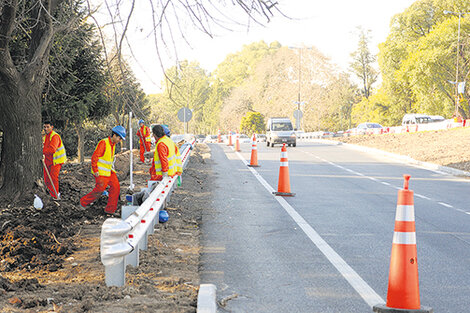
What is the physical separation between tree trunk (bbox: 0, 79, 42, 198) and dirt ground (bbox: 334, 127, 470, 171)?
16013mm

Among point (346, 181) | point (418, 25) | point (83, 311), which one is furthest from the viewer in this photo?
point (418, 25)

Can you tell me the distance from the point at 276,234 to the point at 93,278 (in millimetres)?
3795

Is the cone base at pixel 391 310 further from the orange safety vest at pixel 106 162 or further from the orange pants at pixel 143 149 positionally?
the orange pants at pixel 143 149

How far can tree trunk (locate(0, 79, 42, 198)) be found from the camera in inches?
448

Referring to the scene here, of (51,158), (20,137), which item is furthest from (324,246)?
(51,158)

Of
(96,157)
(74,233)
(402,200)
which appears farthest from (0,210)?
(402,200)

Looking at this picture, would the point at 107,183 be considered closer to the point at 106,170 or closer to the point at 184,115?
the point at 106,170

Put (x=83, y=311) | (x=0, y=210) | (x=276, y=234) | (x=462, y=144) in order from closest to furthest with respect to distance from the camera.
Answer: (x=83, y=311) < (x=276, y=234) < (x=0, y=210) < (x=462, y=144)

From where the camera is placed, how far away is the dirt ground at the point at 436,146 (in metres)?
26.1

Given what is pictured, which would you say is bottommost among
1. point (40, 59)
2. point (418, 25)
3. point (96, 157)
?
point (96, 157)

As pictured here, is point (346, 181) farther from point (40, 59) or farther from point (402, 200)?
point (402, 200)

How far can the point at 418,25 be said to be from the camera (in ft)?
213

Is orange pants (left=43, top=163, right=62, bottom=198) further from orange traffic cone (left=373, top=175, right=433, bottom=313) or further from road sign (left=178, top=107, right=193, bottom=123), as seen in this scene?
road sign (left=178, top=107, right=193, bottom=123)

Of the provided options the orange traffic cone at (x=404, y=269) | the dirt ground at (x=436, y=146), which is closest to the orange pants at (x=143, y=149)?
the dirt ground at (x=436, y=146)
